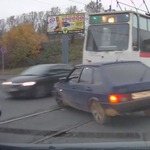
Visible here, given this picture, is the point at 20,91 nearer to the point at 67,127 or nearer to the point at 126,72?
the point at 67,127

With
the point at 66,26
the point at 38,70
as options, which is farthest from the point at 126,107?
the point at 66,26

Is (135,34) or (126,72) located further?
(135,34)

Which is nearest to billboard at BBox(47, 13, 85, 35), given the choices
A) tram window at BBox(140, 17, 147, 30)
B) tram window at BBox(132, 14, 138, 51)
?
tram window at BBox(140, 17, 147, 30)

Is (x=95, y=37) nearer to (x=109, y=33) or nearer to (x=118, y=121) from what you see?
(x=109, y=33)

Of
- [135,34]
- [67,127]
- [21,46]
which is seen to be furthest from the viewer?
[21,46]

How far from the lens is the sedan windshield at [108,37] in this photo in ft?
44.2

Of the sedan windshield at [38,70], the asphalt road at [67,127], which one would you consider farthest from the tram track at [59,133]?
the sedan windshield at [38,70]

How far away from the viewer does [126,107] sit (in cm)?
700

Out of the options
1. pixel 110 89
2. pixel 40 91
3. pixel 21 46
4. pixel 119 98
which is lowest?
pixel 40 91

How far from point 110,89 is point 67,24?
27.3 metres

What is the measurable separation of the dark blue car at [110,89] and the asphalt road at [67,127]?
361 millimetres

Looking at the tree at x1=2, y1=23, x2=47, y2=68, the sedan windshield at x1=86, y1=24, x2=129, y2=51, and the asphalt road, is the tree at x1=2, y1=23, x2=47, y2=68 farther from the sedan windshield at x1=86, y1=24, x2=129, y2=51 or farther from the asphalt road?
the asphalt road

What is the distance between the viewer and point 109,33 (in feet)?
45.5

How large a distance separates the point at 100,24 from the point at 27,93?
461 cm
